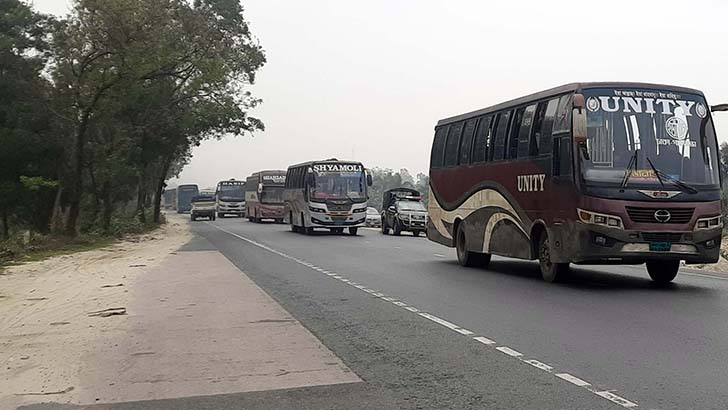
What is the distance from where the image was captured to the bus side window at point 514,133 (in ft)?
51.2

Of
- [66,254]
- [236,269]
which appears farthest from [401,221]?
[236,269]

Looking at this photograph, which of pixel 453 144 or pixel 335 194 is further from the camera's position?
pixel 335 194

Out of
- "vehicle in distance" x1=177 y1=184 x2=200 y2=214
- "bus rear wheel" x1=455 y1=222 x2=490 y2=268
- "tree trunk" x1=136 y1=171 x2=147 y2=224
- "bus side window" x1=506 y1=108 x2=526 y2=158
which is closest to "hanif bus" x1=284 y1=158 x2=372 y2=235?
"tree trunk" x1=136 y1=171 x2=147 y2=224

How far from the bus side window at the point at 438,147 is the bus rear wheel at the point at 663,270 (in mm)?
6905

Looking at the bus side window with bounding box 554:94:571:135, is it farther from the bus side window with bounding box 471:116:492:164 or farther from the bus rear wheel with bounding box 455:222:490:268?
the bus rear wheel with bounding box 455:222:490:268

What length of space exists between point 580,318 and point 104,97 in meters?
24.0

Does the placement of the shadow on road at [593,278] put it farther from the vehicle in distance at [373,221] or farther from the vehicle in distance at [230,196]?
the vehicle in distance at [230,196]

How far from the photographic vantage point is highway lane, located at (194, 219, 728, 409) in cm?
662

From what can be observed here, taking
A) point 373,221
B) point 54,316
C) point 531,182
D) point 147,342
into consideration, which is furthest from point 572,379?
point 373,221

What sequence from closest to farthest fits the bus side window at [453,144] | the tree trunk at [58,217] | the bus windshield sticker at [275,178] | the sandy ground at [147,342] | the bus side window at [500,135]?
the sandy ground at [147,342]
the bus side window at [500,135]
the bus side window at [453,144]
the tree trunk at [58,217]
the bus windshield sticker at [275,178]

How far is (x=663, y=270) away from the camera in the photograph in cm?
1443

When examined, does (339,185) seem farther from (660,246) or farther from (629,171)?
(660,246)

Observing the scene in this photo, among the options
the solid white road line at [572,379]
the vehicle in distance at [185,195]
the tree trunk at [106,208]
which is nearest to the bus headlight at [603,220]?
the solid white road line at [572,379]

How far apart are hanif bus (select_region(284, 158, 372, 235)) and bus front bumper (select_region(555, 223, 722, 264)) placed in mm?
23864
